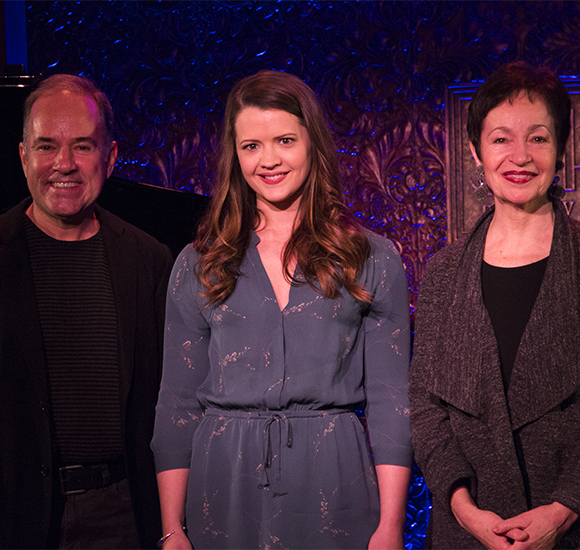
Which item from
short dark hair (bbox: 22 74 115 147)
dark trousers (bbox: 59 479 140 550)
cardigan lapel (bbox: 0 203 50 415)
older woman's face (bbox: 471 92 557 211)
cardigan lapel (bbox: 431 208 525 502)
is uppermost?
short dark hair (bbox: 22 74 115 147)

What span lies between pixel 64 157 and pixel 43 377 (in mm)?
667

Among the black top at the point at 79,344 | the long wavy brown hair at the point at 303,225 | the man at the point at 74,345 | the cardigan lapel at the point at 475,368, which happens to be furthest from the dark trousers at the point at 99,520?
the cardigan lapel at the point at 475,368

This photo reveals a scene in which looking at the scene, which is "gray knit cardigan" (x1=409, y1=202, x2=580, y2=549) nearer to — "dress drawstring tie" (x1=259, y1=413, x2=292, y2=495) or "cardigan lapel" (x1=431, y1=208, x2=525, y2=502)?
"cardigan lapel" (x1=431, y1=208, x2=525, y2=502)

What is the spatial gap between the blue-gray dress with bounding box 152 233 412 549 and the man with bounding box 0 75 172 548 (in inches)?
10.0

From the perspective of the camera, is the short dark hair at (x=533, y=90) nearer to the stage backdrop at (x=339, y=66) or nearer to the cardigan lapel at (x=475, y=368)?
the cardigan lapel at (x=475, y=368)

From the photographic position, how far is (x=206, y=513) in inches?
62.7

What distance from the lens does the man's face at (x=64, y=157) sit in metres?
1.97

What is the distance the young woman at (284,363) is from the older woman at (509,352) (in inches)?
3.9

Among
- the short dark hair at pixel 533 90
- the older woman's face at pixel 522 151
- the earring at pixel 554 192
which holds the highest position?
the short dark hair at pixel 533 90

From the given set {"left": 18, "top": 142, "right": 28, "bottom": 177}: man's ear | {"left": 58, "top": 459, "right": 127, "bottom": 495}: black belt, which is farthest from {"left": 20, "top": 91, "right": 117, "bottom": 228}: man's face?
{"left": 58, "top": 459, "right": 127, "bottom": 495}: black belt

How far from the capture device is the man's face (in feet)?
6.46

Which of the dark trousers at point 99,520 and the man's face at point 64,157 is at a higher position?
the man's face at point 64,157

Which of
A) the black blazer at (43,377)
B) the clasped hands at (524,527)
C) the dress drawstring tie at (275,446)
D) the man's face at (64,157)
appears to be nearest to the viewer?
the clasped hands at (524,527)

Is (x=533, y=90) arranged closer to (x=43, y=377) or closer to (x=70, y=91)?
(x=70, y=91)
